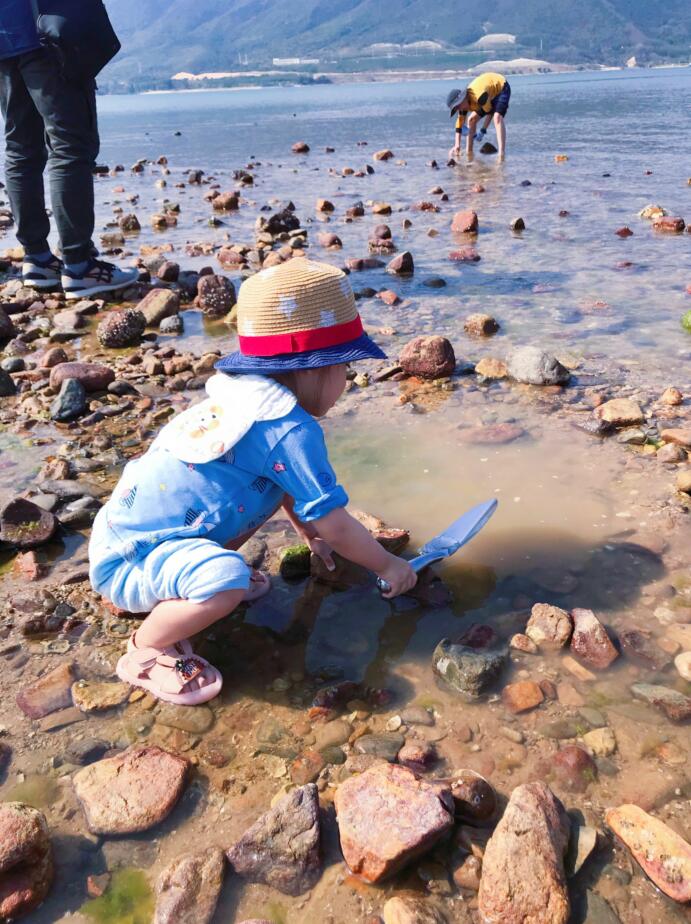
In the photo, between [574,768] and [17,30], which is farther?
[17,30]

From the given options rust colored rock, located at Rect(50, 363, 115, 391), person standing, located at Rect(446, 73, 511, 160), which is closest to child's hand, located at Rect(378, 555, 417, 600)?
rust colored rock, located at Rect(50, 363, 115, 391)

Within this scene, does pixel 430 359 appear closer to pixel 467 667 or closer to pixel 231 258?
pixel 467 667

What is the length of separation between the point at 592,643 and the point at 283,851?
45.7 inches

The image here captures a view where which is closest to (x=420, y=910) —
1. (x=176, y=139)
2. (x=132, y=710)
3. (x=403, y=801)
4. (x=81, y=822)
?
(x=403, y=801)

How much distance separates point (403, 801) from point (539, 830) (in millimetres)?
319

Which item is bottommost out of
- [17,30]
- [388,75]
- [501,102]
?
[501,102]

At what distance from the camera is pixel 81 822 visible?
1911 millimetres

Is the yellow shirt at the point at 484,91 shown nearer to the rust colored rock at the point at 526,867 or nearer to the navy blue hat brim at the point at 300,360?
the navy blue hat brim at the point at 300,360

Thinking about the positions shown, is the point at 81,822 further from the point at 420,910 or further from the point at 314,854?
the point at 420,910

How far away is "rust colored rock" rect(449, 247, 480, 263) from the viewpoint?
702 cm

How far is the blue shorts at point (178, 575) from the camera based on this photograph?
2176 mm

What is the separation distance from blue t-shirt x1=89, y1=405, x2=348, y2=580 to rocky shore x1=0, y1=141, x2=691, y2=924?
18.6 inches

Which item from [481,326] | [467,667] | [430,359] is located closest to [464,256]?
[481,326]

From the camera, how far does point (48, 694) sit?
7.60ft
